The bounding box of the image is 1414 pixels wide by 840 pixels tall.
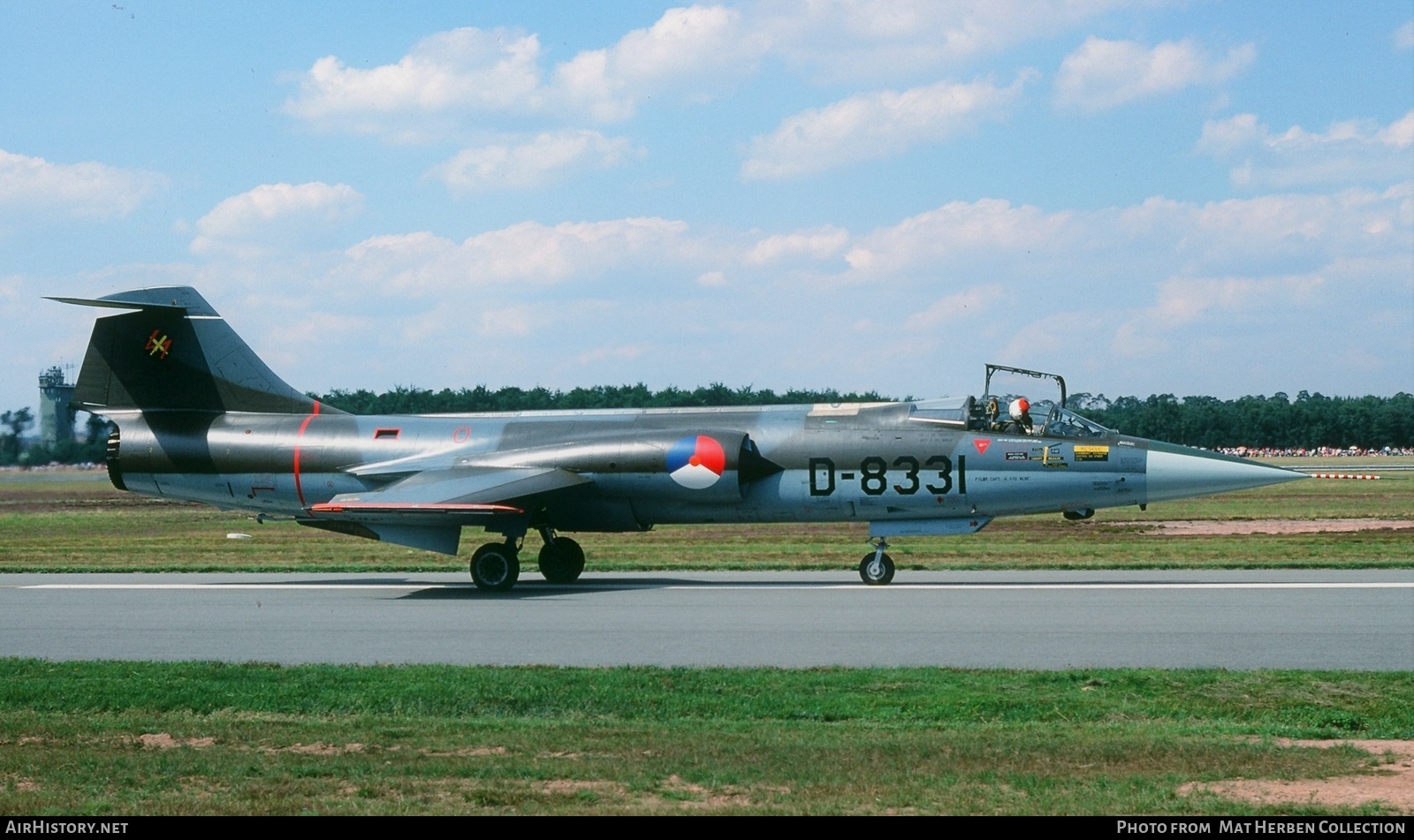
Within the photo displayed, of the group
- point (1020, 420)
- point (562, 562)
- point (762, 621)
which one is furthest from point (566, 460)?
point (1020, 420)

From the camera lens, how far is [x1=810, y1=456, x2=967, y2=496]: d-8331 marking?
63.0 ft

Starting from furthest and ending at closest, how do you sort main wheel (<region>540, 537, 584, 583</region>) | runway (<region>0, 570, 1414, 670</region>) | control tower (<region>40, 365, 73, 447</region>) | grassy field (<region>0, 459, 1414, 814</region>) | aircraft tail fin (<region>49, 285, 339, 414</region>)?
control tower (<region>40, 365, 73, 447</region>) < aircraft tail fin (<region>49, 285, 339, 414</region>) < main wheel (<region>540, 537, 584, 583</region>) < runway (<region>0, 570, 1414, 670</region>) < grassy field (<region>0, 459, 1414, 814</region>)

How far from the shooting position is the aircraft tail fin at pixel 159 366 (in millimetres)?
21922

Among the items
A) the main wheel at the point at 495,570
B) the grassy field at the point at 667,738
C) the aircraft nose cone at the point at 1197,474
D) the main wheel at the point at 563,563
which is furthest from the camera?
the main wheel at the point at 563,563

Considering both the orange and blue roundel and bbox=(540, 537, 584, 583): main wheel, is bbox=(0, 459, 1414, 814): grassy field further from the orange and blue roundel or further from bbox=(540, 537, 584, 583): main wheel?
bbox=(540, 537, 584, 583): main wheel

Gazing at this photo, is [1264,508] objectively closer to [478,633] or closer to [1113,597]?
[1113,597]

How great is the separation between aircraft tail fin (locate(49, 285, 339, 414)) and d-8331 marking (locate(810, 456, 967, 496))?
9431 mm

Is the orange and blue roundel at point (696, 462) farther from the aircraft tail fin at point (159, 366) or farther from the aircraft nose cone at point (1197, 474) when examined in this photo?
the aircraft tail fin at point (159, 366)

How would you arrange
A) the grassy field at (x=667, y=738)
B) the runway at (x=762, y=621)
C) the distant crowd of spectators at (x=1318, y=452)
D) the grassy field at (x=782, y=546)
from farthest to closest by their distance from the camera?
the distant crowd of spectators at (x=1318, y=452)
the grassy field at (x=782, y=546)
the runway at (x=762, y=621)
the grassy field at (x=667, y=738)

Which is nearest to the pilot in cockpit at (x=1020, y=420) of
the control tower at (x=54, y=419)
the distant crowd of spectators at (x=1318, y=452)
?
the control tower at (x=54, y=419)

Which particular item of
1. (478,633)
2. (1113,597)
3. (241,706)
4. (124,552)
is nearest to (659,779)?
(241,706)

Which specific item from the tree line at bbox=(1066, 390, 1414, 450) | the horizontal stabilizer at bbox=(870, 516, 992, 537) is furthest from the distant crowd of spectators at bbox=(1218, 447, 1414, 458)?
the horizontal stabilizer at bbox=(870, 516, 992, 537)

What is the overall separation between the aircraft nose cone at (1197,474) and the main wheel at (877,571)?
376cm
